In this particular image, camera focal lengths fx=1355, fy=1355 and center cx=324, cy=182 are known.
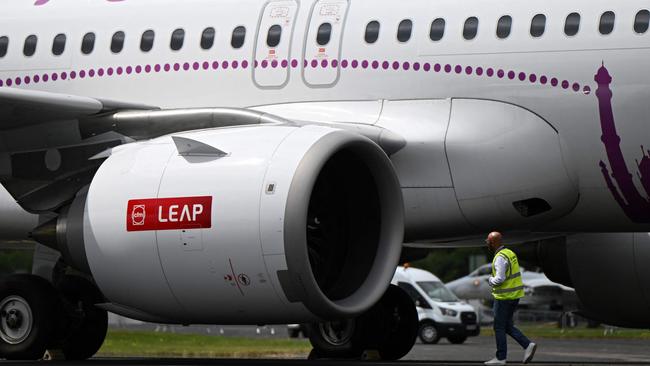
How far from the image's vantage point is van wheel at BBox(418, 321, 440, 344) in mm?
30422

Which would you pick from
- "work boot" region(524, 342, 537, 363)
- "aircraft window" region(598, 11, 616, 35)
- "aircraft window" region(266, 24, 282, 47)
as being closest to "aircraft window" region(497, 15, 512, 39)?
"aircraft window" region(598, 11, 616, 35)

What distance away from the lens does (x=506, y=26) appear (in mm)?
12461

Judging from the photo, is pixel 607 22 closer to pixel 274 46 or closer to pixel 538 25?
pixel 538 25

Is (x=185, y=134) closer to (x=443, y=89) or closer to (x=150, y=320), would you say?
(x=150, y=320)

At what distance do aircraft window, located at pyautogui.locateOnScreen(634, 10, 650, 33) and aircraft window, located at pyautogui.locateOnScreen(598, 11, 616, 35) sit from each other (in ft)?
0.67

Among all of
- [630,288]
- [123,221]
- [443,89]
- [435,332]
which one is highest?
[443,89]

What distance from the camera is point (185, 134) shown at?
11867mm

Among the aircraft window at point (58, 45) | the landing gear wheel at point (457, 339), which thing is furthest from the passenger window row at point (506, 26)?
the landing gear wheel at point (457, 339)

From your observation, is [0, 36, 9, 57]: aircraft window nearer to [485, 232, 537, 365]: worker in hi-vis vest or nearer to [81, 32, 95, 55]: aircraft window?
[81, 32, 95, 55]: aircraft window

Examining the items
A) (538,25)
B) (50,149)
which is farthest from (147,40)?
(538,25)

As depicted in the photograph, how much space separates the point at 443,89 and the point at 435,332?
18.6 m

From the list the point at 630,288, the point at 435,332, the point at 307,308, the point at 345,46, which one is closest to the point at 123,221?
the point at 307,308

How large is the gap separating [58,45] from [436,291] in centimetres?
1961

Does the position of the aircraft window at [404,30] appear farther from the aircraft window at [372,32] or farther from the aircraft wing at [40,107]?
the aircraft wing at [40,107]
